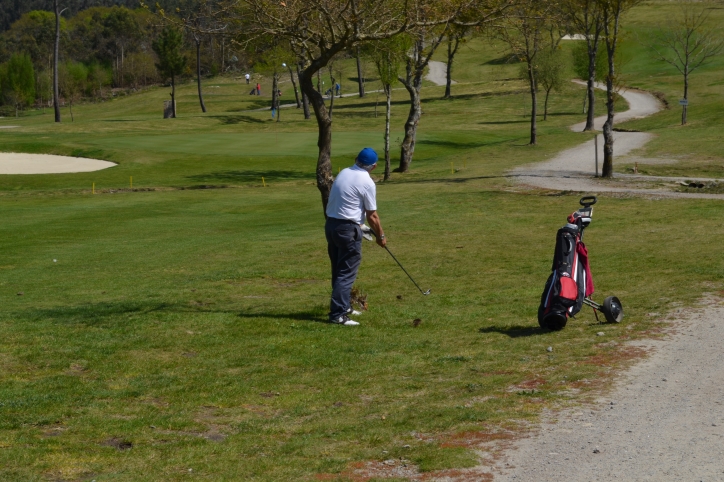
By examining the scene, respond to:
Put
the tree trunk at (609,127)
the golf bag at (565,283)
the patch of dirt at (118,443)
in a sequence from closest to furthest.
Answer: the patch of dirt at (118,443) < the golf bag at (565,283) < the tree trunk at (609,127)

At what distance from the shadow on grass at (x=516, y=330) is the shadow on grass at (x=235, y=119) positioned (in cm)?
6532

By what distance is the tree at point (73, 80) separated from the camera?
118 meters

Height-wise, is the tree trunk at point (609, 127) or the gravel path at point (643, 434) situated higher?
the tree trunk at point (609, 127)

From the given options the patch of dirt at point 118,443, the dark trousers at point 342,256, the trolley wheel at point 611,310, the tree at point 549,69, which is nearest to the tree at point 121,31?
the tree at point 549,69

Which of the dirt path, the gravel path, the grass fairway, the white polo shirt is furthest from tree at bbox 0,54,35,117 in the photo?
the gravel path

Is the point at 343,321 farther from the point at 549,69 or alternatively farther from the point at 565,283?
the point at 549,69

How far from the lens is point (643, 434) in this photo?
23.0 feet

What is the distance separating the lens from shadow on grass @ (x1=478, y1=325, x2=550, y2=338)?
36.7ft

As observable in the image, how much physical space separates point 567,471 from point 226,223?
22.3 metres

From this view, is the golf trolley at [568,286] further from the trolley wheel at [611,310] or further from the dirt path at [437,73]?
the dirt path at [437,73]

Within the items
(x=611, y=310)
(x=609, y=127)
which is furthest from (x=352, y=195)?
(x=609, y=127)

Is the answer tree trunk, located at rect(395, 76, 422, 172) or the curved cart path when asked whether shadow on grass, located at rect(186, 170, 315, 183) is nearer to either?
tree trunk, located at rect(395, 76, 422, 172)

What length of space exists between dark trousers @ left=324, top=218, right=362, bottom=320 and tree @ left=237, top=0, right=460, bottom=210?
1.50 metres

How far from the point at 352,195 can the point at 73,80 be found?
12105cm
